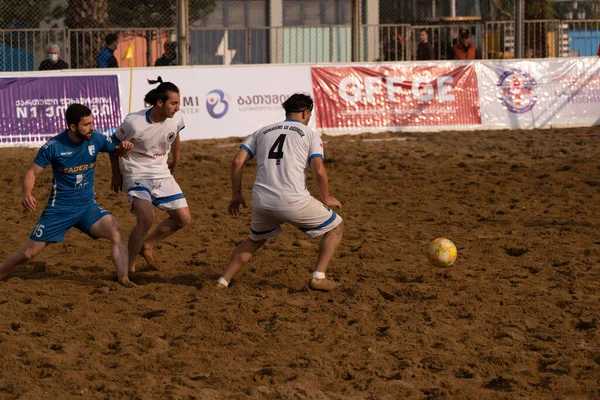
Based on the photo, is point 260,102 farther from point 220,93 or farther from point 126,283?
point 126,283

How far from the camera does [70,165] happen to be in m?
7.28

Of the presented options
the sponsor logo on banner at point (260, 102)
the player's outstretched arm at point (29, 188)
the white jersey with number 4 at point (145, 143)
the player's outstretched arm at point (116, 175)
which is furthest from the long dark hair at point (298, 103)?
the sponsor logo on banner at point (260, 102)

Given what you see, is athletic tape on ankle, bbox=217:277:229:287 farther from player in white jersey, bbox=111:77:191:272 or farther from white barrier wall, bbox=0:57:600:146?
white barrier wall, bbox=0:57:600:146

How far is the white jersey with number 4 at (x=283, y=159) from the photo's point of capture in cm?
700

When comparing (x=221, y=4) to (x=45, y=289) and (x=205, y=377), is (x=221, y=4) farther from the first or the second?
(x=205, y=377)

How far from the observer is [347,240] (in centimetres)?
945

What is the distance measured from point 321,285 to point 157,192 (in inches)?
65.9

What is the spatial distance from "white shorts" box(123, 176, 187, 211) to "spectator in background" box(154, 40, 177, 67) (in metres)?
10.3

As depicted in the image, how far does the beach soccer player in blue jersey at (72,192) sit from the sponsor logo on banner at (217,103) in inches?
368

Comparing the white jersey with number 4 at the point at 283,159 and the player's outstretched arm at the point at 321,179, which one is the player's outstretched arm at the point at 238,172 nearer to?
the white jersey with number 4 at the point at 283,159

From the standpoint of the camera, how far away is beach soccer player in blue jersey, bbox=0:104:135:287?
281 inches

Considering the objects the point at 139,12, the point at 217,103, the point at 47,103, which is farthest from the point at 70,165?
the point at 139,12

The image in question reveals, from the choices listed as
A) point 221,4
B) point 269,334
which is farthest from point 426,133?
point 221,4

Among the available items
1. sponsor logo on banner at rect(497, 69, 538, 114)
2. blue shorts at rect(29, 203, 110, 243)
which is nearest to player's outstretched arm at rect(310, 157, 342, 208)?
blue shorts at rect(29, 203, 110, 243)
